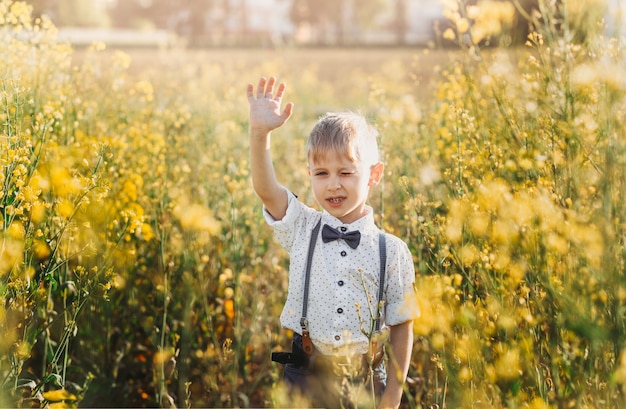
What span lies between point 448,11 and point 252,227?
1288 mm

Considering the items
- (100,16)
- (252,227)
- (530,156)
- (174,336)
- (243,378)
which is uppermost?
(100,16)

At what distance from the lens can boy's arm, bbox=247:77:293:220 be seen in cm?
225

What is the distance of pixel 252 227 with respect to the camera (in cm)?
325

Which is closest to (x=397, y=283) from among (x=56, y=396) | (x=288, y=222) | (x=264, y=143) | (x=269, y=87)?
(x=288, y=222)

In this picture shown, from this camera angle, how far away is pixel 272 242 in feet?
13.1

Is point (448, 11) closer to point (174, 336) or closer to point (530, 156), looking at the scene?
point (530, 156)

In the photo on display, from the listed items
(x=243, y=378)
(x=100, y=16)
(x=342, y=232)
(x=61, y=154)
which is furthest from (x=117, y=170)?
(x=100, y=16)

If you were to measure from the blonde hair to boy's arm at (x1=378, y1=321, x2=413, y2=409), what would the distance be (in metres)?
0.53

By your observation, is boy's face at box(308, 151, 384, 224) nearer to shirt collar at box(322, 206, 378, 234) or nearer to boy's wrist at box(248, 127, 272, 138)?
shirt collar at box(322, 206, 378, 234)

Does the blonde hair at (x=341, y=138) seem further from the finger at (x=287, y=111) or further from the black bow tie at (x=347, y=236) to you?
the black bow tie at (x=347, y=236)

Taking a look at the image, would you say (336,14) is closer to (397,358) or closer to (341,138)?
(341,138)

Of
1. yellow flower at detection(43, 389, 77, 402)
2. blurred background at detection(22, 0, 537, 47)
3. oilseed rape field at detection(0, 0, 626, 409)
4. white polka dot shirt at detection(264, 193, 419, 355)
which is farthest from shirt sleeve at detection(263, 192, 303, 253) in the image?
blurred background at detection(22, 0, 537, 47)

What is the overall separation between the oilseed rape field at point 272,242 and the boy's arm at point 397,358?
0.25ft

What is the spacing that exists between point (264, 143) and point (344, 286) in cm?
50
